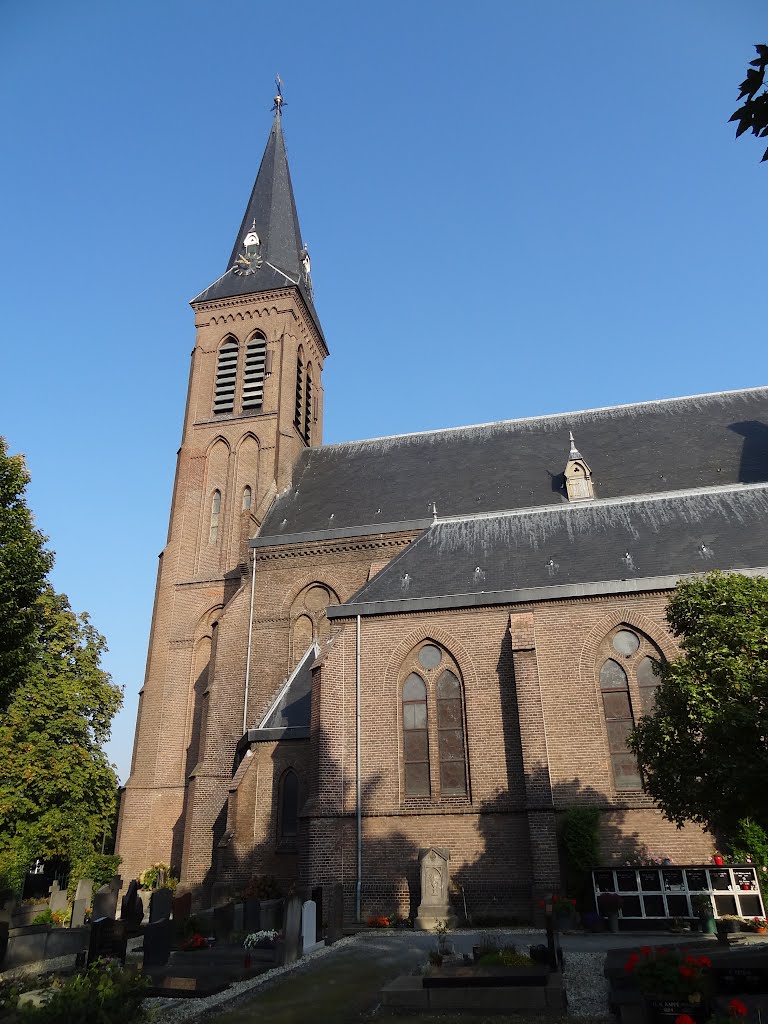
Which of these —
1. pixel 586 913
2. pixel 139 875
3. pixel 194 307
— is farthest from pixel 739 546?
pixel 194 307

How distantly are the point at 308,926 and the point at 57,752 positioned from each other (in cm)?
1664

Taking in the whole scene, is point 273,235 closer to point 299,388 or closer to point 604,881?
point 299,388

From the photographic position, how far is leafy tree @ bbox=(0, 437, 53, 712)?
13391 millimetres

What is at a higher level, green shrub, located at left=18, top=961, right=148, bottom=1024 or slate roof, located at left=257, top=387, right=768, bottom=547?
slate roof, located at left=257, top=387, right=768, bottom=547

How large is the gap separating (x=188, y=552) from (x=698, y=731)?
18.9m

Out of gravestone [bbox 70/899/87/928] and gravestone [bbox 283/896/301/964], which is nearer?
gravestone [bbox 283/896/301/964]

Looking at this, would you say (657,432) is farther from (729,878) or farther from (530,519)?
(729,878)

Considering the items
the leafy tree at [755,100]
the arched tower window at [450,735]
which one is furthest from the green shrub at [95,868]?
the leafy tree at [755,100]

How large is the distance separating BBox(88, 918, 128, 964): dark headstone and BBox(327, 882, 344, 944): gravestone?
3.61m

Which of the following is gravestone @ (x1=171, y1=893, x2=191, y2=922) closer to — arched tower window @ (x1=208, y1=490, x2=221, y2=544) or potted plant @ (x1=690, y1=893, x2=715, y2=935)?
potted plant @ (x1=690, y1=893, x2=715, y2=935)

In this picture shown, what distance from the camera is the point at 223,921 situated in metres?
14.1

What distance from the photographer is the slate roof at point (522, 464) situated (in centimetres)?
2212

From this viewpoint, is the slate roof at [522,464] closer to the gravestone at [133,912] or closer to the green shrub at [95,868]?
the gravestone at [133,912]

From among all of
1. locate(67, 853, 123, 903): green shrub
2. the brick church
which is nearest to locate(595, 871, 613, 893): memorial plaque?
the brick church
